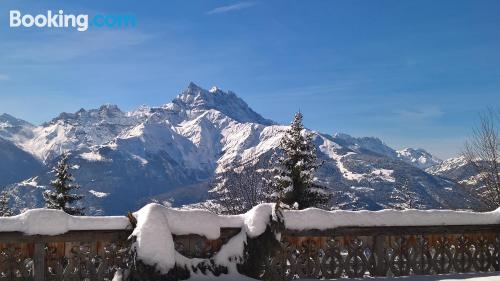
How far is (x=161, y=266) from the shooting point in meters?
10.1

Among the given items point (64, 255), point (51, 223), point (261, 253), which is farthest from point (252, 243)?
point (51, 223)

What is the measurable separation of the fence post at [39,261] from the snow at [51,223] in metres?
0.30

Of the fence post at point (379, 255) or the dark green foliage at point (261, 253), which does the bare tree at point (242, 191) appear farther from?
the dark green foliage at point (261, 253)

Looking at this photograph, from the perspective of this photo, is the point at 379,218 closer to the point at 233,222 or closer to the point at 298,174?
the point at 233,222

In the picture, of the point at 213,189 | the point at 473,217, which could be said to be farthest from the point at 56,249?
the point at 213,189

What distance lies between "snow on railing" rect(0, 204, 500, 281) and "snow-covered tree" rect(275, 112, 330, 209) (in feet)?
56.5

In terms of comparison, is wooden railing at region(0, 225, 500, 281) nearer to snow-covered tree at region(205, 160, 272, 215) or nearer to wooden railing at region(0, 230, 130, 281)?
wooden railing at region(0, 230, 130, 281)

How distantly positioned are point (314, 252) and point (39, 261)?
576 cm

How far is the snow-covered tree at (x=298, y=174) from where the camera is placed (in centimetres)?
3070

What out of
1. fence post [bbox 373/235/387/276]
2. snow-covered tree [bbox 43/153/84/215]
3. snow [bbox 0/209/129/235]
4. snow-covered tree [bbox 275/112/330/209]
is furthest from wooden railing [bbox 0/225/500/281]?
snow-covered tree [bbox 43/153/84/215]

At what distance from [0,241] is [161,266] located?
10.5 feet

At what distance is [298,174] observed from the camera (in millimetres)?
30656

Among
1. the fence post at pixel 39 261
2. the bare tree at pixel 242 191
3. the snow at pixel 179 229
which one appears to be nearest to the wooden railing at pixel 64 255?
the fence post at pixel 39 261

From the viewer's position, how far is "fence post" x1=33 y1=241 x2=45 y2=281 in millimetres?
10406
